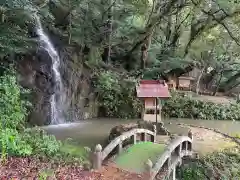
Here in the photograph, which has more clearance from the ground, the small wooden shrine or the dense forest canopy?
the dense forest canopy

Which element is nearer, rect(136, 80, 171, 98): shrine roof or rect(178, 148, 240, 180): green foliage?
rect(178, 148, 240, 180): green foliage

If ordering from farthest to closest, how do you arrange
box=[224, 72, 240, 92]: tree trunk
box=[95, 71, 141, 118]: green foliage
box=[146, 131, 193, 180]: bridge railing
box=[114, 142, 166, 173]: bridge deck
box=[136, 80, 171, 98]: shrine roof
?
1. box=[224, 72, 240, 92]: tree trunk
2. box=[95, 71, 141, 118]: green foliage
3. box=[136, 80, 171, 98]: shrine roof
4. box=[114, 142, 166, 173]: bridge deck
5. box=[146, 131, 193, 180]: bridge railing

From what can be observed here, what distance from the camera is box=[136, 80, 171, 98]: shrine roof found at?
46.2 ft

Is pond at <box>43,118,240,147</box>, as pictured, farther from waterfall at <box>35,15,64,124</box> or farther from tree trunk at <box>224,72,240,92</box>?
tree trunk at <box>224,72,240,92</box>

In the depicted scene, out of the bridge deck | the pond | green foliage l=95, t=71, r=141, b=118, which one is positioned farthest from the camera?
green foliage l=95, t=71, r=141, b=118

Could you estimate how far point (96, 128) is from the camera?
17391 mm

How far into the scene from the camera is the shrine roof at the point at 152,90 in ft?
46.2

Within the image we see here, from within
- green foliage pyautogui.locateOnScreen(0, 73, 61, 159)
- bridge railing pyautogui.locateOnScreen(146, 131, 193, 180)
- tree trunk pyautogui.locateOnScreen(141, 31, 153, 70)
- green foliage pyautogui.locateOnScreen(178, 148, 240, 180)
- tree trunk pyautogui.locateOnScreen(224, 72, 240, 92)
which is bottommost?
green foliage pyautogui.locateOnScreen(178, 148, 240, 180)

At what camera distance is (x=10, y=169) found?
7336 millimetres

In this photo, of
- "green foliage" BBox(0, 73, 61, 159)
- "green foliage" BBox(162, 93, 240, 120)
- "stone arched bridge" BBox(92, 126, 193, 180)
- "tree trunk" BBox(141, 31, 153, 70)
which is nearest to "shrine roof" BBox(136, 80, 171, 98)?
"stone arched bridge" BBox(92, 126, 193, 180)

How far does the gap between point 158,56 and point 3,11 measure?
15386 mm

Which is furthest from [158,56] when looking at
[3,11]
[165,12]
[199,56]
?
[3,11]

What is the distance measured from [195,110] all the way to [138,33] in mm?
7078

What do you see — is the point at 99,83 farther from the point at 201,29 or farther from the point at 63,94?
the point at 201,29
